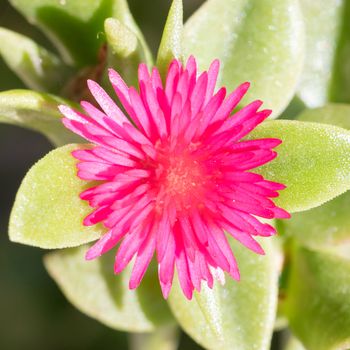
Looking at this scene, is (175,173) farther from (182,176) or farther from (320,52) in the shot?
(320,52)

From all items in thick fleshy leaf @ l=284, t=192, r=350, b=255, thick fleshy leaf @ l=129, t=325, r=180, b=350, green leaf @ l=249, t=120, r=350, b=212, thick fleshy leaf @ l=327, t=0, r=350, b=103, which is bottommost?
thick fleshy leaf @ l=129, t=325, r=180, b=350

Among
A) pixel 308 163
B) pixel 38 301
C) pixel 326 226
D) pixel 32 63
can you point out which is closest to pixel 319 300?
pixel 326 226

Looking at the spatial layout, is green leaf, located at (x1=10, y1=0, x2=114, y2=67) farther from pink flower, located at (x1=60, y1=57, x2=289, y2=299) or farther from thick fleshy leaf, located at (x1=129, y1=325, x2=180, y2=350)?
thick fleshy leaf, located at (x1=129, y1=325, x2=180, y2=350)

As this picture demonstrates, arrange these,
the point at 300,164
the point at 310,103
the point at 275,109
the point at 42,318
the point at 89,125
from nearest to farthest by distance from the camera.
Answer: the point at 89,125, the point at 300,164, the point at 275,109, the point at 310,103, the point at 42,318

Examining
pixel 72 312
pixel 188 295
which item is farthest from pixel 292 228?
pixel 72 312

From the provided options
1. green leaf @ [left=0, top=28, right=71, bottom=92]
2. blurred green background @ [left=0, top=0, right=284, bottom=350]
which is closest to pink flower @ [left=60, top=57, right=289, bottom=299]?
green leaf @ [left=0, top=28, right=71, bottom=92]

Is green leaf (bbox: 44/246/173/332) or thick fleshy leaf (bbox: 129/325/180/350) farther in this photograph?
thick fleshy leaf (bbox: 129/325/180/350)

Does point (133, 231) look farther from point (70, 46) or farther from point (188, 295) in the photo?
point (70, 46)
